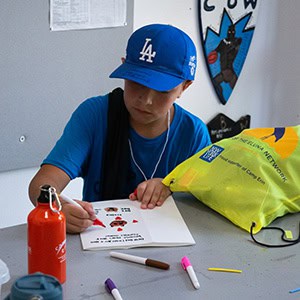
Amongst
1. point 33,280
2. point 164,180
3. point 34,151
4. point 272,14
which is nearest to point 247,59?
point 272,14

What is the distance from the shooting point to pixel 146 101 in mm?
1717

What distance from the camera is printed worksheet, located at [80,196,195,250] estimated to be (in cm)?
142

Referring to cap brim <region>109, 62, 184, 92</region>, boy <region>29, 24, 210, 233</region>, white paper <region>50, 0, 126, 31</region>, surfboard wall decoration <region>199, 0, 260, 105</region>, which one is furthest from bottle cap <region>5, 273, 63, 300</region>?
surfboard wall decoration <region>199, 0, 260, 105</region>

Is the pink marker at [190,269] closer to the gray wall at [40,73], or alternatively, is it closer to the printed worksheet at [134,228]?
the printed worksheet at [134,228]

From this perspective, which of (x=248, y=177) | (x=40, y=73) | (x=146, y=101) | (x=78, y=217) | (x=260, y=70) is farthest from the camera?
(x=260, y=70)

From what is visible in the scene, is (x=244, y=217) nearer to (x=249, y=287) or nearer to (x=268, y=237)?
(x=268, y=237)

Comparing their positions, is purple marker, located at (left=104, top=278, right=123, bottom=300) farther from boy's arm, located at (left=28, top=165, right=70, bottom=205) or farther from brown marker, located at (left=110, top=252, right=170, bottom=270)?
boy's arm, located at (left=28, top=165, right=70, bottom=205)

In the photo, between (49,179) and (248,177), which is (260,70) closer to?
(248,177)

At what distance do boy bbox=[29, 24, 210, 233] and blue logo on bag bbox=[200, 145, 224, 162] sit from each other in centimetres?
14

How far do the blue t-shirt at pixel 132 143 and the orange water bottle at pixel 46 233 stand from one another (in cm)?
57

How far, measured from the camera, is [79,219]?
1.45m

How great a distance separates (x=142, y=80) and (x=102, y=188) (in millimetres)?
403

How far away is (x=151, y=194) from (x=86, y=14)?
47.1 inches

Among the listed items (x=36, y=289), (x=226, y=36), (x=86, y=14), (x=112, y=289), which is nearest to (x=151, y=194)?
(x=112, y=289)
